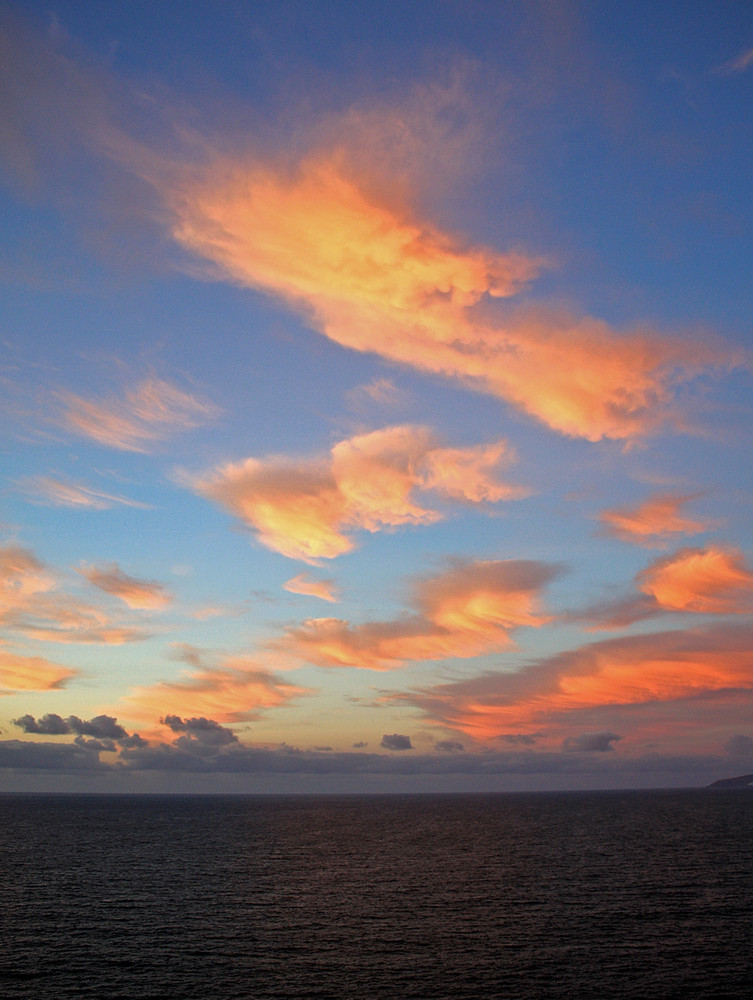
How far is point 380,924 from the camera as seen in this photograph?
228ft

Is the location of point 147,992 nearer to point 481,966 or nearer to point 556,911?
point 481,966

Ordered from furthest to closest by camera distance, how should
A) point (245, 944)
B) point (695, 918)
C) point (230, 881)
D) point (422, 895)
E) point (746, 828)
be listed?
point (746, 828)
point (230, 881)
point (422, 895)
point (695, 918)
point (245, 944)

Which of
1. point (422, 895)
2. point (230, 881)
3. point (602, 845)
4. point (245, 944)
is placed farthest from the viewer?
point (602, 845)

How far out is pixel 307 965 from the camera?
185 ft

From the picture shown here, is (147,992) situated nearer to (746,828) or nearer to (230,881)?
(230,881)

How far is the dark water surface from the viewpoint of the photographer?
51.8m

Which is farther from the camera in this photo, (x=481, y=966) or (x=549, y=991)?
(x=481, y=966)

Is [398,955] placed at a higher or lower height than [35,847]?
higher

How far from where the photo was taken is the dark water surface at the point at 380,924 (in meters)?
51.8

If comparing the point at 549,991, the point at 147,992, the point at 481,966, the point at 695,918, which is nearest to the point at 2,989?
the point at 147,992

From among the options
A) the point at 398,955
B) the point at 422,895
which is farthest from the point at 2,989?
the point at 422,895

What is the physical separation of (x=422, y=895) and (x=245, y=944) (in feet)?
94.1

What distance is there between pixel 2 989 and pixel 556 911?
5450cm

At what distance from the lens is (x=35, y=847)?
142625mm
